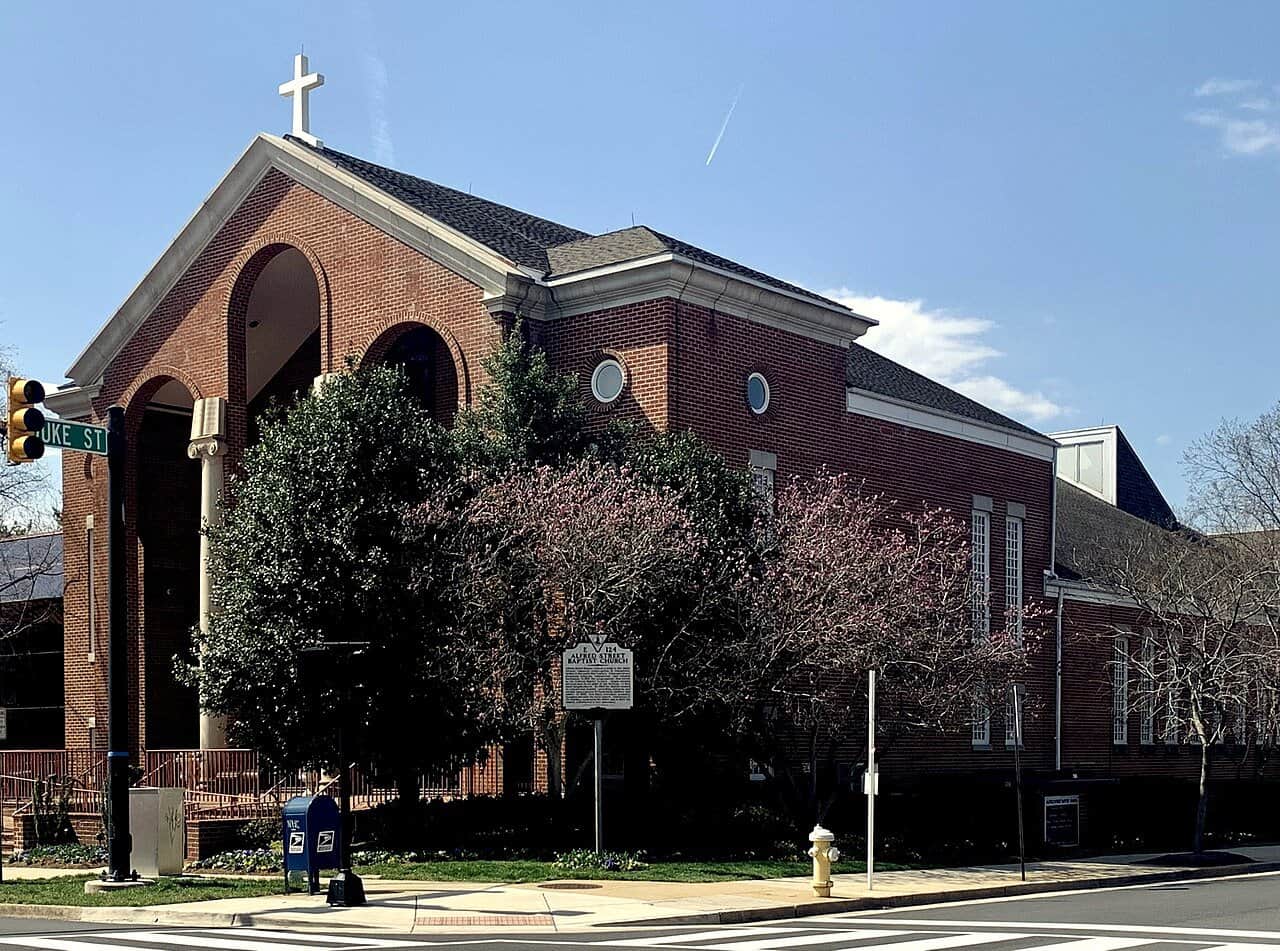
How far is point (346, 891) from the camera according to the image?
66.4 feet

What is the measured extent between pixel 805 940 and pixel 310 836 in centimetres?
723

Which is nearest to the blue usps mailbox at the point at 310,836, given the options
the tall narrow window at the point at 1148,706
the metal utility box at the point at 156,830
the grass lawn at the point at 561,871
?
the grass lawn at the point at 561,871

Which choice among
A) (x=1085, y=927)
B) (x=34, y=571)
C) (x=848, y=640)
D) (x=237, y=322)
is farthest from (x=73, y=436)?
(x=34, y=571)

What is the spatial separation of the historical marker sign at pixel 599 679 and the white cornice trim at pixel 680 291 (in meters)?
9.02

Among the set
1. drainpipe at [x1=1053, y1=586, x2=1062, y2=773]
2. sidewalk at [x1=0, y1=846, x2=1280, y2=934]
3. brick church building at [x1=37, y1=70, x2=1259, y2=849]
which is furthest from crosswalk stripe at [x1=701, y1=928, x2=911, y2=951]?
drainpipe at [x1=1053, y1=586, x2=1062, y2=773]

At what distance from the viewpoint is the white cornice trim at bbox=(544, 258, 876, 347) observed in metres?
30.8

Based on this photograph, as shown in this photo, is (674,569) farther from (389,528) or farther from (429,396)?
(429,396)

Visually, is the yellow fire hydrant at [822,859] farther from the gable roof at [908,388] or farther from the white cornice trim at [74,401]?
the white cornice trim at [74,401]

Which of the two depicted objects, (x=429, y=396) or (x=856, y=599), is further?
(x=429, y=396)

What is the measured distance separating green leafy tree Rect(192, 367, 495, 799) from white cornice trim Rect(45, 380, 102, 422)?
43.1 feet

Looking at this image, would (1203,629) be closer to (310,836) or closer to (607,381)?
(607,381)

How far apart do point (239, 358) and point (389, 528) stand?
439 inches

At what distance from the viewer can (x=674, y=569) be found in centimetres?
2614

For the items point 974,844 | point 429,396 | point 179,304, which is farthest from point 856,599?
point 179,304
